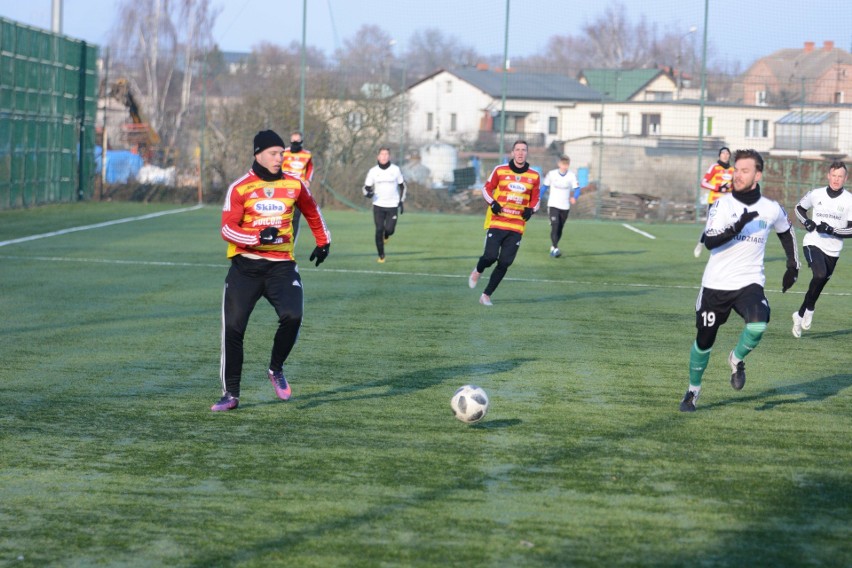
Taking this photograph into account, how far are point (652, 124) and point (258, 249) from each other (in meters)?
33.2

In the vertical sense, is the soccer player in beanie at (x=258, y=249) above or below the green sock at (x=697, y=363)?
above

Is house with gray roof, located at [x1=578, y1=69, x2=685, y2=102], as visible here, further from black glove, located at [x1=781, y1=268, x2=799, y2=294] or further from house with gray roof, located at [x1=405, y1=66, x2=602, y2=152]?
black glove, located at [x1=781, y1=268, x2=799, y2=294]

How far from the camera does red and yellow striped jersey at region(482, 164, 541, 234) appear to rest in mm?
13945

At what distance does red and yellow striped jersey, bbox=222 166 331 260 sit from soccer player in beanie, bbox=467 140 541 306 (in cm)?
638

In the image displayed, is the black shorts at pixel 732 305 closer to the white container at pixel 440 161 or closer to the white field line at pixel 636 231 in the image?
the white field line at pixel 636 231

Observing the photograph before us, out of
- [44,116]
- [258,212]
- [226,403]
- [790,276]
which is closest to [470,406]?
[226,403]

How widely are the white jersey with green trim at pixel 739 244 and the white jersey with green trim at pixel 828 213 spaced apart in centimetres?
461

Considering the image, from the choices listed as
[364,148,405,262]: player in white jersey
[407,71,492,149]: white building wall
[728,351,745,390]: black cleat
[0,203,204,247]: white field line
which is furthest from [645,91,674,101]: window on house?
[728,351,745,390]: black cleat

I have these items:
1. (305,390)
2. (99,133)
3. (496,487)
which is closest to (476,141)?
(99,133)

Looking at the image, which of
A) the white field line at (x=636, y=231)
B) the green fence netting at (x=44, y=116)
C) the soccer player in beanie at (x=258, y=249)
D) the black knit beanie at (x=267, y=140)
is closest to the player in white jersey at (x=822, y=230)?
the soccer player in beanie at (x=258, y=249)

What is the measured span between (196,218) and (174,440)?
73.9 feet

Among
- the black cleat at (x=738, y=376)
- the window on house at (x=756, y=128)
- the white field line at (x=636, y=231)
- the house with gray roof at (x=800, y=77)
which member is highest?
the house with gray roof at (x=800, y=77)

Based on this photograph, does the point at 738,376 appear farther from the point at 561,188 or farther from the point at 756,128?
the point at 756,128

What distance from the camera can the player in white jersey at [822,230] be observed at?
12023 mm
